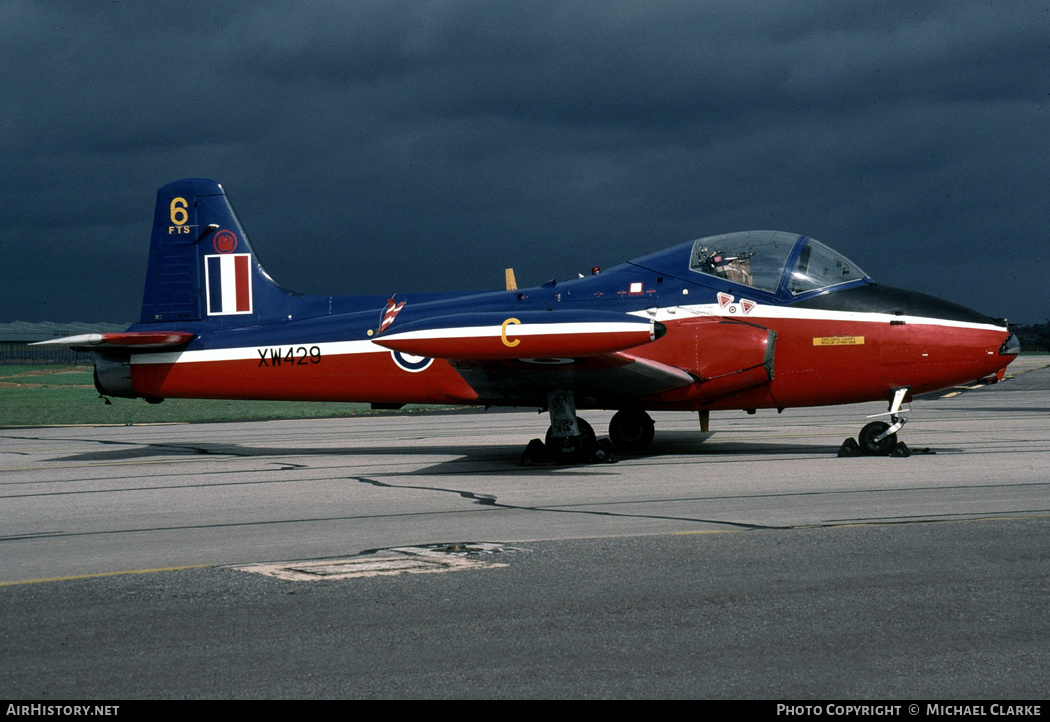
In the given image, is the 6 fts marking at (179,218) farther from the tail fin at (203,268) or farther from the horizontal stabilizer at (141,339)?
the horizontal stabilizer at (141,339)

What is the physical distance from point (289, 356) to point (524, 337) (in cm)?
508

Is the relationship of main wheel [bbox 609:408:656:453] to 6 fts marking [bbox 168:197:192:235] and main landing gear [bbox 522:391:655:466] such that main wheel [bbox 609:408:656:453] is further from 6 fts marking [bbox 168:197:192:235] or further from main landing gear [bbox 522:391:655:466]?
6 fts marking [bbox 168:197:192:235]

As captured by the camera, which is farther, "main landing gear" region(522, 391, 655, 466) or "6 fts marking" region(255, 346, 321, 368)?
"6 fts marking" region(255, 346, 321, 368)

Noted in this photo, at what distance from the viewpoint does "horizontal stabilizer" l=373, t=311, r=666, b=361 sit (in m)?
11.8

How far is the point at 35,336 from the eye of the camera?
11794 cm

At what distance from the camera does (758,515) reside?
28.8ft

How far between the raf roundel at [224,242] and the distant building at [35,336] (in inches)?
3557

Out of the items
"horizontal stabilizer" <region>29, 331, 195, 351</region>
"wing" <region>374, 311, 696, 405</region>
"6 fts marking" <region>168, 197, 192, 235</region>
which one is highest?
"6 fts marking" <region>168, 197, 192, 235</region>

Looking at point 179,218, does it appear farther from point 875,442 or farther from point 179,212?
point 875,442

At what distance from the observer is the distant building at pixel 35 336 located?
10659 cm

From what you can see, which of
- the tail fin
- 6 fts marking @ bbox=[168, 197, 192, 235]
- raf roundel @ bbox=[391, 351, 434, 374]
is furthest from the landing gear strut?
6 fts marking @ bbox=[168, 197, 192, 235]

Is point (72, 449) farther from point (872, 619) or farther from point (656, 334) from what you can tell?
point (872, 619)

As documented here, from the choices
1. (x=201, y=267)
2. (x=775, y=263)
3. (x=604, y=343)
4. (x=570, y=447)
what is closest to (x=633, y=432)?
(x=570, y=447)

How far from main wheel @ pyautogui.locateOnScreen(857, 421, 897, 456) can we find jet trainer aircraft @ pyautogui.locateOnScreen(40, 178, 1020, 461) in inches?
0.7
